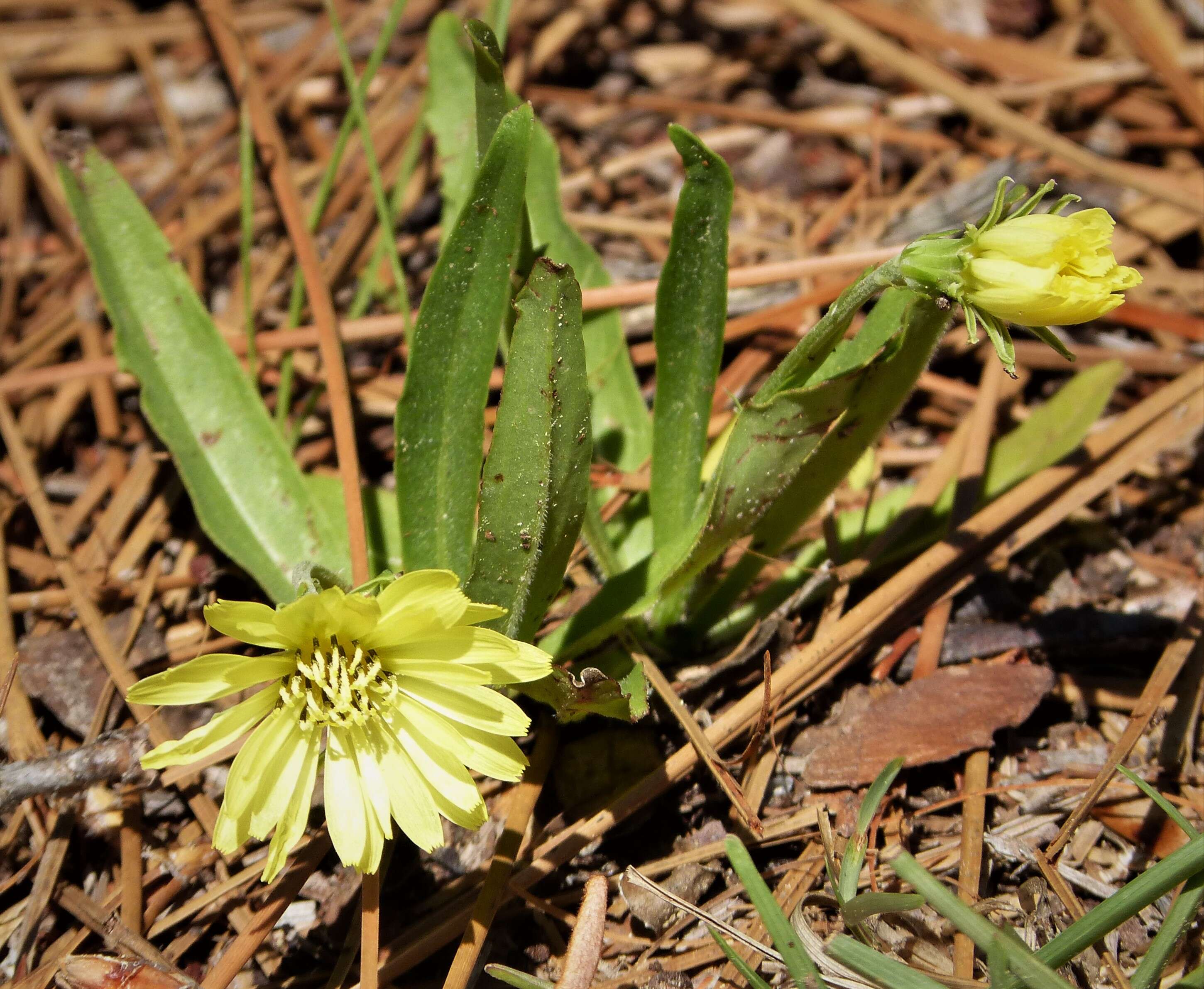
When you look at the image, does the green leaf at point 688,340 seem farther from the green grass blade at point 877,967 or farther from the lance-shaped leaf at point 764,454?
the green grass blade at point 877,967

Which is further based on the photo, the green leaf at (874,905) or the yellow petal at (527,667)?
the yellow petal at (527,667)

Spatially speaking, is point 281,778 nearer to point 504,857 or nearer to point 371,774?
point 371,774

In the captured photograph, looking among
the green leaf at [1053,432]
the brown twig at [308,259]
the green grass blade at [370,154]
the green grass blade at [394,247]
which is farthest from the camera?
the green grass blade at [394,247]

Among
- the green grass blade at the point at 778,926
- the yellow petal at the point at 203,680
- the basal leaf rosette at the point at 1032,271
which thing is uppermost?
the basal leaf rosette at the point at 1032,271

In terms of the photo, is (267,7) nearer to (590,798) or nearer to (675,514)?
(675,514)

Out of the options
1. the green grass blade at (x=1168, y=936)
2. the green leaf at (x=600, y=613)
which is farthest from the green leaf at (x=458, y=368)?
the green grass blade at (x=1168, y=936)

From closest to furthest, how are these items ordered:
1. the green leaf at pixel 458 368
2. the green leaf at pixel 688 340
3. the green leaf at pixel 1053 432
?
the green leaf at pixel 458 368, the green leaf at pixel 688 340, the green leaf at pixel 1053 432

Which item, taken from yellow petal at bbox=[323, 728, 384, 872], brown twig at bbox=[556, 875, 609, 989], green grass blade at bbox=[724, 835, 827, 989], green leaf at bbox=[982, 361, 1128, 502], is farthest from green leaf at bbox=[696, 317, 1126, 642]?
yellow petal at bbox=[323, 728, 384, 872]

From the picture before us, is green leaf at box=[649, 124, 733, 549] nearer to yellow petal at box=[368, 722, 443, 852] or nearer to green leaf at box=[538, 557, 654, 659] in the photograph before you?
green leaf at box=[538, 557, 654, 659]
